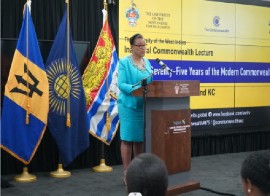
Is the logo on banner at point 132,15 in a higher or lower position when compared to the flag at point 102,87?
higher

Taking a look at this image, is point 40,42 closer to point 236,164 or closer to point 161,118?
point 161,118

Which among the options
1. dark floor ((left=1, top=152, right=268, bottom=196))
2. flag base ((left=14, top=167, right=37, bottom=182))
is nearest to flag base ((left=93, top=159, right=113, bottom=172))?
dark floor ((left=1, top=152, right=268, bottom=196))

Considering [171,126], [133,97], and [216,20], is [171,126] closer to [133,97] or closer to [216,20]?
[133,97]

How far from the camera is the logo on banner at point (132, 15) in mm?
5135

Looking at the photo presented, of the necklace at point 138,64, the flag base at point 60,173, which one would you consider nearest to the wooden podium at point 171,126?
the necklace at point 138,64

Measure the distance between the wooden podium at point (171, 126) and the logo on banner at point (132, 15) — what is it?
6.09 ft

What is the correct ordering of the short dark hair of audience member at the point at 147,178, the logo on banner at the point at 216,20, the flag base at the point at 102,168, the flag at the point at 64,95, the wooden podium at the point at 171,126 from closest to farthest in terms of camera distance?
the short dark hair of audience member at the point at 147,178 → the wooden podium at the point at 171,126 → the flag at the point at 64,95 → the flag base at the point at 102,168 → the logo on banner at the point at 216,20

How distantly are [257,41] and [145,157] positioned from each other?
17.8 feet

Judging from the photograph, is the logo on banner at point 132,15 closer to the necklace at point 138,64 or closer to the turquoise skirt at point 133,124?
the necklace at point 138,64

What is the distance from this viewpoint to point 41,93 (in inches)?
164

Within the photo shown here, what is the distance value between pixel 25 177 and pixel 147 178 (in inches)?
127

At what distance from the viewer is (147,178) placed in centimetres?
125

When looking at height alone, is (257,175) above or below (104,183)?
above

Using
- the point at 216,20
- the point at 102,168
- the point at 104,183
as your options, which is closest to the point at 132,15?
the point at 216,20
